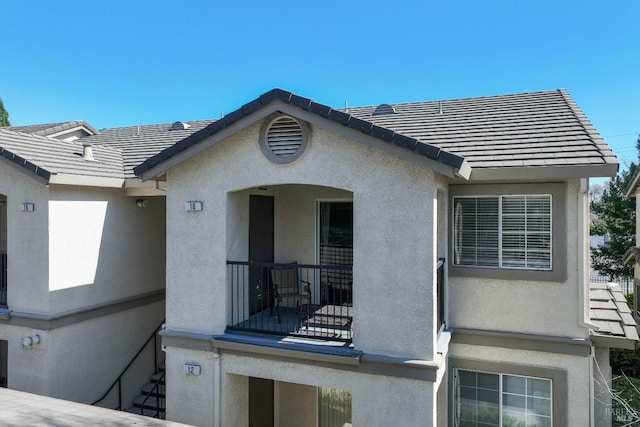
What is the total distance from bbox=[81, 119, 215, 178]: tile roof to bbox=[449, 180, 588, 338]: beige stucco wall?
8852mm

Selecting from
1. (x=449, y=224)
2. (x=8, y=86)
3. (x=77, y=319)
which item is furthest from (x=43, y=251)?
(x=8, y=86)

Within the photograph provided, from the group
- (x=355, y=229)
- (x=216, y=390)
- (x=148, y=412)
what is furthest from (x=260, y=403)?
(x=355, y=229)

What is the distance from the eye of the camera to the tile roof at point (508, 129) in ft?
25.1

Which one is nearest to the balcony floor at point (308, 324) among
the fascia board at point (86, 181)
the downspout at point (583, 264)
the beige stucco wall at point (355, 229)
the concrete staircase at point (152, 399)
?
the beige stucco wall at point (355, 229)

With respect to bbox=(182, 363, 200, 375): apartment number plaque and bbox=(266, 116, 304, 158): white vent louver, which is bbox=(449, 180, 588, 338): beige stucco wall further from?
bbox=(182, 363, 200, 375): apartment number plaque

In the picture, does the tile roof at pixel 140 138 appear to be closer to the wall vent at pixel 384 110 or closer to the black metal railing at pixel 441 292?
the wall vent at pixel 384 110

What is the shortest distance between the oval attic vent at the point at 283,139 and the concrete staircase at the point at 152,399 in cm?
713

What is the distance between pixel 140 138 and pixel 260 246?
8490mm

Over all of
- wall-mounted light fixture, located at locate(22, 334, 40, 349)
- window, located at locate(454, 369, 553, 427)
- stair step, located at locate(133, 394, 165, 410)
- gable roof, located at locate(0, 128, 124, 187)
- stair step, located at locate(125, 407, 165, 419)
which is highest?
gable roof, located at locate(0, 128, 124, 187)

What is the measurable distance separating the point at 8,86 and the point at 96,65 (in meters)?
7.81

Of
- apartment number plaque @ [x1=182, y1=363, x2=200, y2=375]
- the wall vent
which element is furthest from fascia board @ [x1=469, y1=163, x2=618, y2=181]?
A: apartment number plaque @ [x1=182, y1=363, x2=200, y2=375]

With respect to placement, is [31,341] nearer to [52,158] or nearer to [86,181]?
[86,181]

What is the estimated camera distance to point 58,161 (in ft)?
33.2

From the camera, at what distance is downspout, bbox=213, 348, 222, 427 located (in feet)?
27.1
